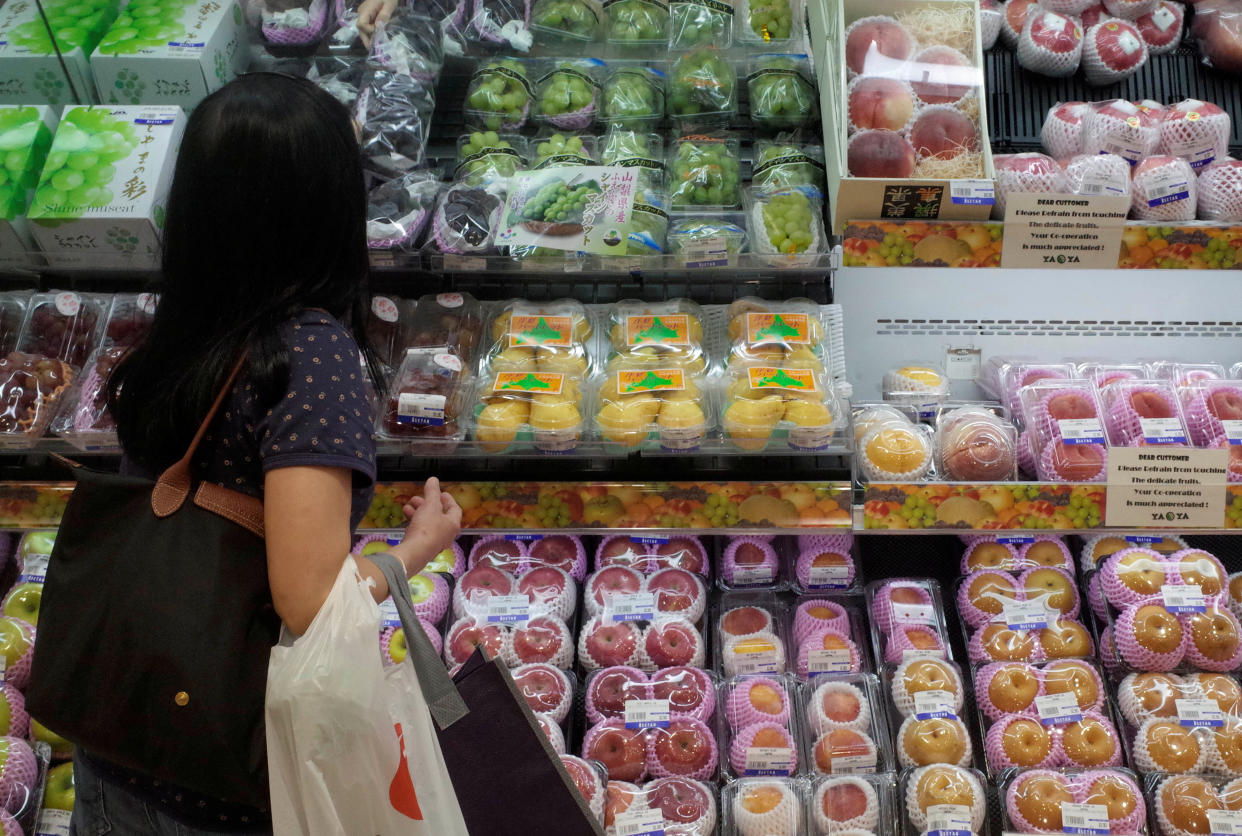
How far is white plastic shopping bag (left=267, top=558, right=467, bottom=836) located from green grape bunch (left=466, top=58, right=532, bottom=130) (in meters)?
1.68

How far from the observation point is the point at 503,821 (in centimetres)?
166

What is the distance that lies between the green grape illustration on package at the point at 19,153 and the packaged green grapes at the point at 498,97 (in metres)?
1.00

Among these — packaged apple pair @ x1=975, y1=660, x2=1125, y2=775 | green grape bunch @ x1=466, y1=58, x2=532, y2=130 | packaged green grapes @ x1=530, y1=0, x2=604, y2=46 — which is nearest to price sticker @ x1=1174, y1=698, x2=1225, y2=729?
packaged apple pair @ x1=975, y1=660, x2=1125, y2=775

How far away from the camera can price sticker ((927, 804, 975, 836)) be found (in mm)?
1919

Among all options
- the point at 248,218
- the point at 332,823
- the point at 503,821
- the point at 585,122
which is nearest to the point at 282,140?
the point at 248,218

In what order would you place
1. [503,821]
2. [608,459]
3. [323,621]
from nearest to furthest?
[323,621] → [503,821] → [608,459]

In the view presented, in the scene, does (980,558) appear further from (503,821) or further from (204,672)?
(204,672)

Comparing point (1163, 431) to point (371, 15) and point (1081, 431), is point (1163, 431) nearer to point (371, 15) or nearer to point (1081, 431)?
point (1081, 431)

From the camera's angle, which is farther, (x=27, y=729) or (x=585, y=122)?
(x=585, y=122)

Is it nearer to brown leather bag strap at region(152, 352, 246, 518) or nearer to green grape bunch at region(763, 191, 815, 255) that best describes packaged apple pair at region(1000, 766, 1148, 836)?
green grape bunch at region(763, 191, 815, 255)

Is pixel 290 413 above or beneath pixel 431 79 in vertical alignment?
beneath

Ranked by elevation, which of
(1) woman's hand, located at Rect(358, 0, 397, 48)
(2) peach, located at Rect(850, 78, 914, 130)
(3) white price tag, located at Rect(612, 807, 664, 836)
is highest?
(1) woman's hand, located at Rect(358, 0, 397, 48)

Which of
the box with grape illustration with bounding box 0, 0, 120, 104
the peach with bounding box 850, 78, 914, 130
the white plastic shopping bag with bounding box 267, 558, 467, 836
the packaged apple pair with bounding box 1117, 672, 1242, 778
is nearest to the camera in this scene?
the white plastic shopping bag with bounding box 267, 558, 467, 836

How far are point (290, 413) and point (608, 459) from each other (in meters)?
1.15
